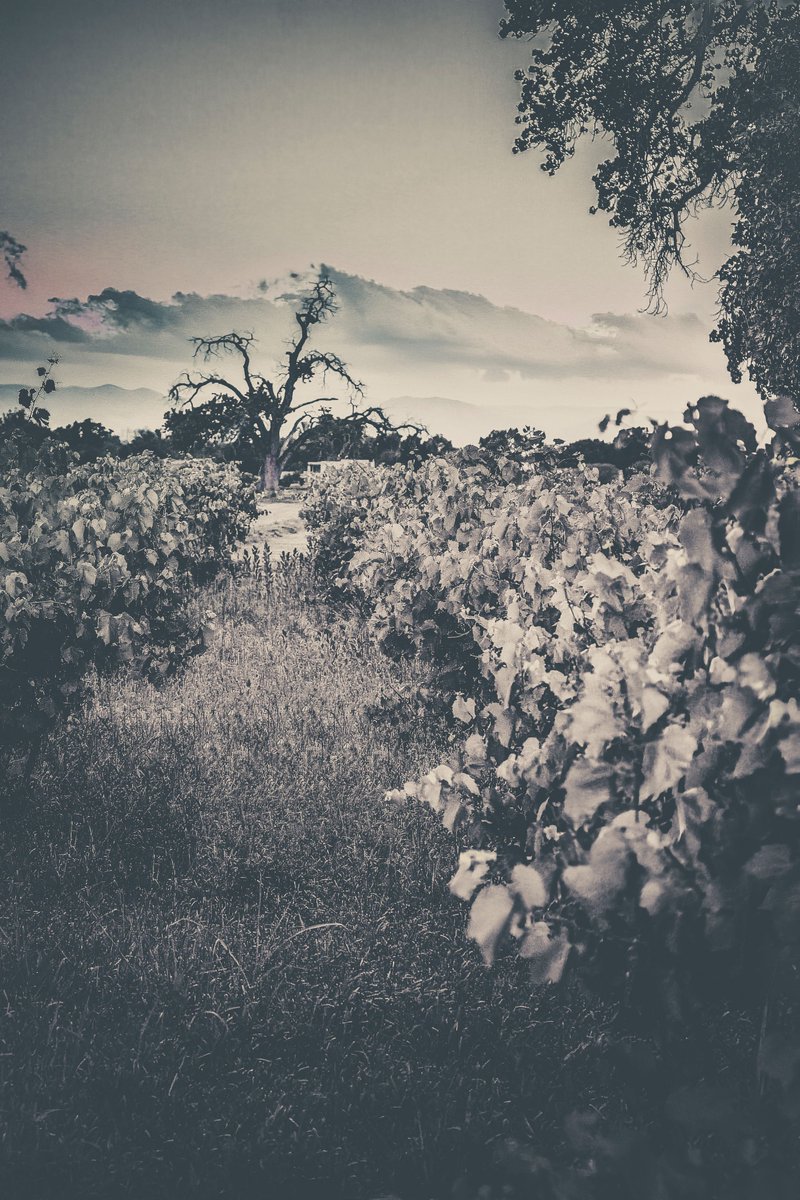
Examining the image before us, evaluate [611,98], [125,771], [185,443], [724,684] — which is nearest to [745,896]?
[724,684]

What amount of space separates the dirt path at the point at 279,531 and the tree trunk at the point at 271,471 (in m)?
5.40

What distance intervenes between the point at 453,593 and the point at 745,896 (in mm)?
3331

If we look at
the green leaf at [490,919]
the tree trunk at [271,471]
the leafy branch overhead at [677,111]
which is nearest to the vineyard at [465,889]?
the green leaf at [490,919]

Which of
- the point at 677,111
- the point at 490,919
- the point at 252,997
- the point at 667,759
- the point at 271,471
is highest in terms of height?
the point at 677,111

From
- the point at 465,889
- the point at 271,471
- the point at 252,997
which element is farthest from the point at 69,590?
the point at 271,471

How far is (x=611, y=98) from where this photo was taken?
1389 centimetres

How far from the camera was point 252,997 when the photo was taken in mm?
2488

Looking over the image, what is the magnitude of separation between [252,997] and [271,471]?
26.0 metres

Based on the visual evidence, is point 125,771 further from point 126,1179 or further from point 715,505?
point 715,505

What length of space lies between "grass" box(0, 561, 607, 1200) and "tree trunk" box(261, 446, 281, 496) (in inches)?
931

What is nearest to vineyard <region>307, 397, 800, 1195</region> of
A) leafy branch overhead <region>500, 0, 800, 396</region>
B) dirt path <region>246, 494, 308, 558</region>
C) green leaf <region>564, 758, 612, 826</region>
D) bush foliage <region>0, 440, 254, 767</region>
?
green leaf <region>564, 758, 612, 826</region>

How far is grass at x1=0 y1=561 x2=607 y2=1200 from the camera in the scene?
2016 mm

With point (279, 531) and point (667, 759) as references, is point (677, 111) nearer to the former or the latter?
point (279, 531)

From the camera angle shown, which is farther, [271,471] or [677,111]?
[271,471]
